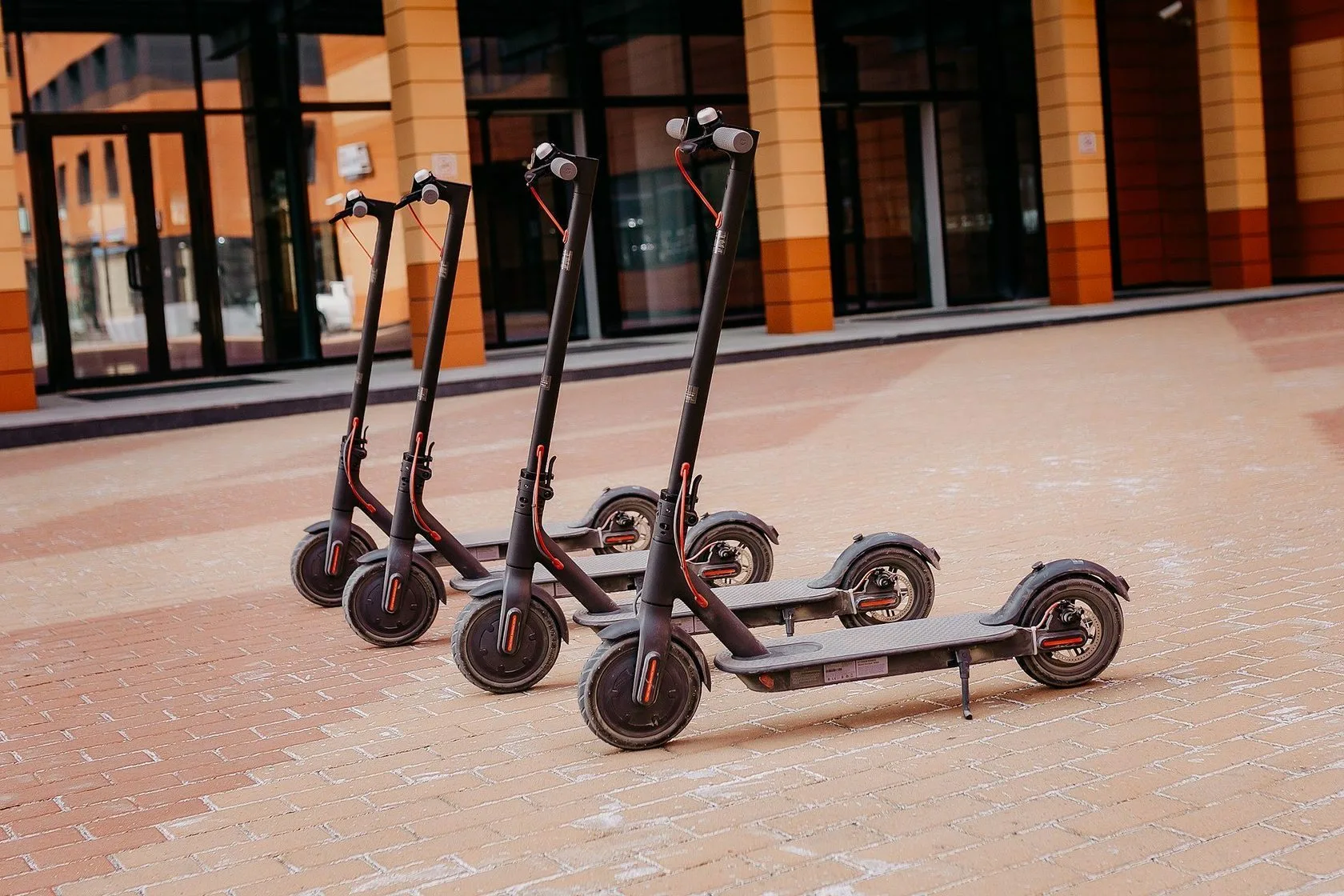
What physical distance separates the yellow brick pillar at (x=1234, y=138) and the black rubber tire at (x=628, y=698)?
70.5 feet

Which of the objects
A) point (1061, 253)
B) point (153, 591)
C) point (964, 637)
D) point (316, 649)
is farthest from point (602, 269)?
point (964, 637)

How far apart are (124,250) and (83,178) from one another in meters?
0.90

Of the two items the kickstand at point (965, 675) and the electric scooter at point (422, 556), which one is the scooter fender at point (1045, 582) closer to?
the kickstand at point (965, 675)

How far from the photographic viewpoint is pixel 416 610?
5.57 m

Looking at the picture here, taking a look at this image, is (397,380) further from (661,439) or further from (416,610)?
(416,610)

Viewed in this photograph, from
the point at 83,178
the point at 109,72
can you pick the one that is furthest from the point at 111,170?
the point at 109,72

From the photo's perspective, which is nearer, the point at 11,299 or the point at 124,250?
the point at 11,299

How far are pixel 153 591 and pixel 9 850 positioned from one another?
339 centimetres

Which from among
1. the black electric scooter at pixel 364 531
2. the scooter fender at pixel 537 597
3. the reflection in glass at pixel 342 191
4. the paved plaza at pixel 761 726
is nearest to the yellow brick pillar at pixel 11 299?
the reflection in glass at pixel 342 191

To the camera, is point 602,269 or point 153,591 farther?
point 602,269

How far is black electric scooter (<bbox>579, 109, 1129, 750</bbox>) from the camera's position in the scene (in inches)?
160

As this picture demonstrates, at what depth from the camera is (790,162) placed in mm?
20062

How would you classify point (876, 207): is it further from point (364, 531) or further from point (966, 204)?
point (364, 531)

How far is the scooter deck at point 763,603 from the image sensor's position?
487 cm
